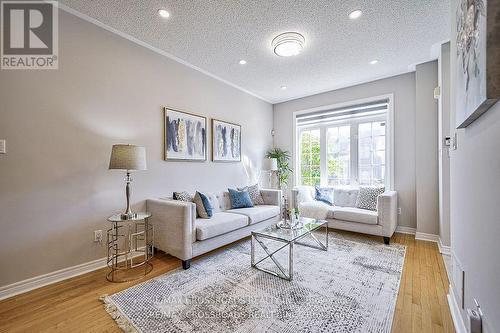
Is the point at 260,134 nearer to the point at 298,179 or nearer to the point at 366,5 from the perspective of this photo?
the point at 298,179

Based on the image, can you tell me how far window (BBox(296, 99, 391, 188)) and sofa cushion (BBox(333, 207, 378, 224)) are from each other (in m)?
0.92

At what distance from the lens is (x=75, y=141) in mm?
2322

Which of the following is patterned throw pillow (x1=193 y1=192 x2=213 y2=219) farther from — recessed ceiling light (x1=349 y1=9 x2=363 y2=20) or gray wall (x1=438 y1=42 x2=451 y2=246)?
gray wall (x1=438 y1=42 x2=451 y2=246)

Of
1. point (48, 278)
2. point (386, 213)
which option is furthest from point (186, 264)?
point (386, 213)

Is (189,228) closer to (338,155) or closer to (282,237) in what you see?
(282,237)

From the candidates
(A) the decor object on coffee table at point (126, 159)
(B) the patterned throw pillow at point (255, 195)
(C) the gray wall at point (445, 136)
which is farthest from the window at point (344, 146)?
(A) the decor object on coffee table at point (126, 159)

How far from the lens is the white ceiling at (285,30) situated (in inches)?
86.7

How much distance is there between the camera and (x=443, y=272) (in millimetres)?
2311

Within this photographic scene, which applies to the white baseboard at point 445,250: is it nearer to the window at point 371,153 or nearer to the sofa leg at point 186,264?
the window at point 371,153

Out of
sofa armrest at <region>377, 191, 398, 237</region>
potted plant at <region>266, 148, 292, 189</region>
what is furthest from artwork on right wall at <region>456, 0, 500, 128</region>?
potted plant at <region>266, 148, 292, 189</region>

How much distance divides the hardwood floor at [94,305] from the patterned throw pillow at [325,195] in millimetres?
1746

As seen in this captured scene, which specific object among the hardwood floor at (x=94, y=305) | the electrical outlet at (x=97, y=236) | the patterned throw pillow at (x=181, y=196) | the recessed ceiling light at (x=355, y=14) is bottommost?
the hardwood floor at (x=94, y=305)

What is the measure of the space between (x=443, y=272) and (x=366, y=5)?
2.87 metres

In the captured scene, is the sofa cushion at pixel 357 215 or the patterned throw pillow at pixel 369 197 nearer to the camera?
the sofa cushion at pixel 357 215
